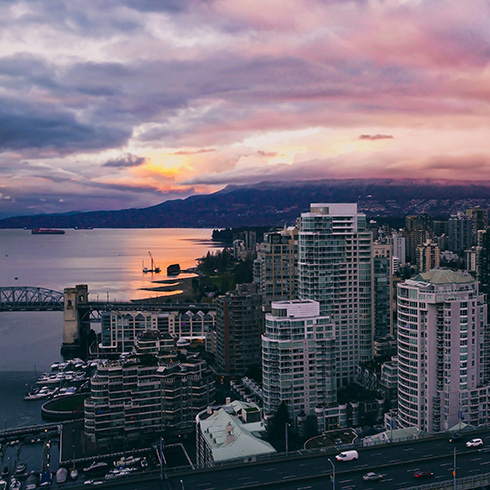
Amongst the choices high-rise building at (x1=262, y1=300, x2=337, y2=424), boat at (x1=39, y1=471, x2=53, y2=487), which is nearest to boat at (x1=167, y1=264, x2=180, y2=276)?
high-rise building at (x1=262, y1=300, x2=337, y2=424)

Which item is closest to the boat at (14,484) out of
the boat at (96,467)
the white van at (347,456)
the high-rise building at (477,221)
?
the boat at (96,467)

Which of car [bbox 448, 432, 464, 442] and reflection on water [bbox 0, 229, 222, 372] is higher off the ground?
car [bbox 448, 432, 464, 442]

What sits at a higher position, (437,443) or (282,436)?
(437,443)

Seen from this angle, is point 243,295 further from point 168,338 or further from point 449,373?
point 449,373

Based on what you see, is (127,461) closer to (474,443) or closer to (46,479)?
(46,479)

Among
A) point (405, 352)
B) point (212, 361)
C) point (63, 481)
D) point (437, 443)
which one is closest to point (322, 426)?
point (405, 352)

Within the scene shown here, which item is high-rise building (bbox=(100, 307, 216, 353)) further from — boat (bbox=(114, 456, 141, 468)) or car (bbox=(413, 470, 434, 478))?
car (bbox=(413, 470, 434, 478))
